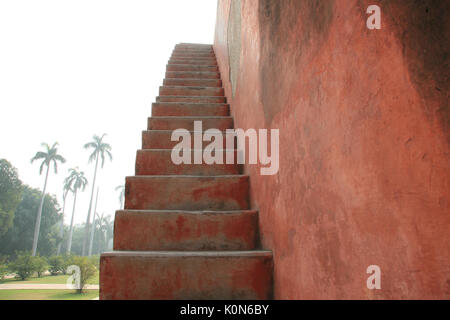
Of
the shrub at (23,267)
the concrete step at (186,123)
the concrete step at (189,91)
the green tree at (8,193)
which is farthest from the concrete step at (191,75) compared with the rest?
the green tree at (8,193)

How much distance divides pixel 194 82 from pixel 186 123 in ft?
4.66

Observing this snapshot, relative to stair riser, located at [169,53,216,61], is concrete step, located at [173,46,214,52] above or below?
above

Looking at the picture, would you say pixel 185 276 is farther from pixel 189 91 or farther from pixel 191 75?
pixel 191 75

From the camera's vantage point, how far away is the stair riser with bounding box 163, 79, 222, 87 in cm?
382

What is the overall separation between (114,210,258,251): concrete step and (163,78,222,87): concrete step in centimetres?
258

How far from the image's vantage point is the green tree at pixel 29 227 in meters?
22.2

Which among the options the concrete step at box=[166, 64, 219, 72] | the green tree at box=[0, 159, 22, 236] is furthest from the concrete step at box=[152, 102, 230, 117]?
the green tree at box=[0, 159, 22, 236]

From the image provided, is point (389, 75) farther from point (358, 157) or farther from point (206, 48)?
point (206, 48)

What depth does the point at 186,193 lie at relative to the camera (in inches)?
74.9

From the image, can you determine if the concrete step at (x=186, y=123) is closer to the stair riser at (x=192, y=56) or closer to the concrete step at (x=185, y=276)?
the concrete step at (x=185, y=276)

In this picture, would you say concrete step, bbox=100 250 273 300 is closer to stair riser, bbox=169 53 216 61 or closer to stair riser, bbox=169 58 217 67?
stair riser, bbox=169 58 217 67

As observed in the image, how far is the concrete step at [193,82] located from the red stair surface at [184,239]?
1580 mm

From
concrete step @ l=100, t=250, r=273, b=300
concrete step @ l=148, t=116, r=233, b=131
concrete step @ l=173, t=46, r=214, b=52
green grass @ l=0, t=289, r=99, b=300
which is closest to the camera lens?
concrete step @ l=100, t=250, r=273, b=300

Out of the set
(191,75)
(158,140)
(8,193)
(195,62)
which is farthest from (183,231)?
(8,193)
